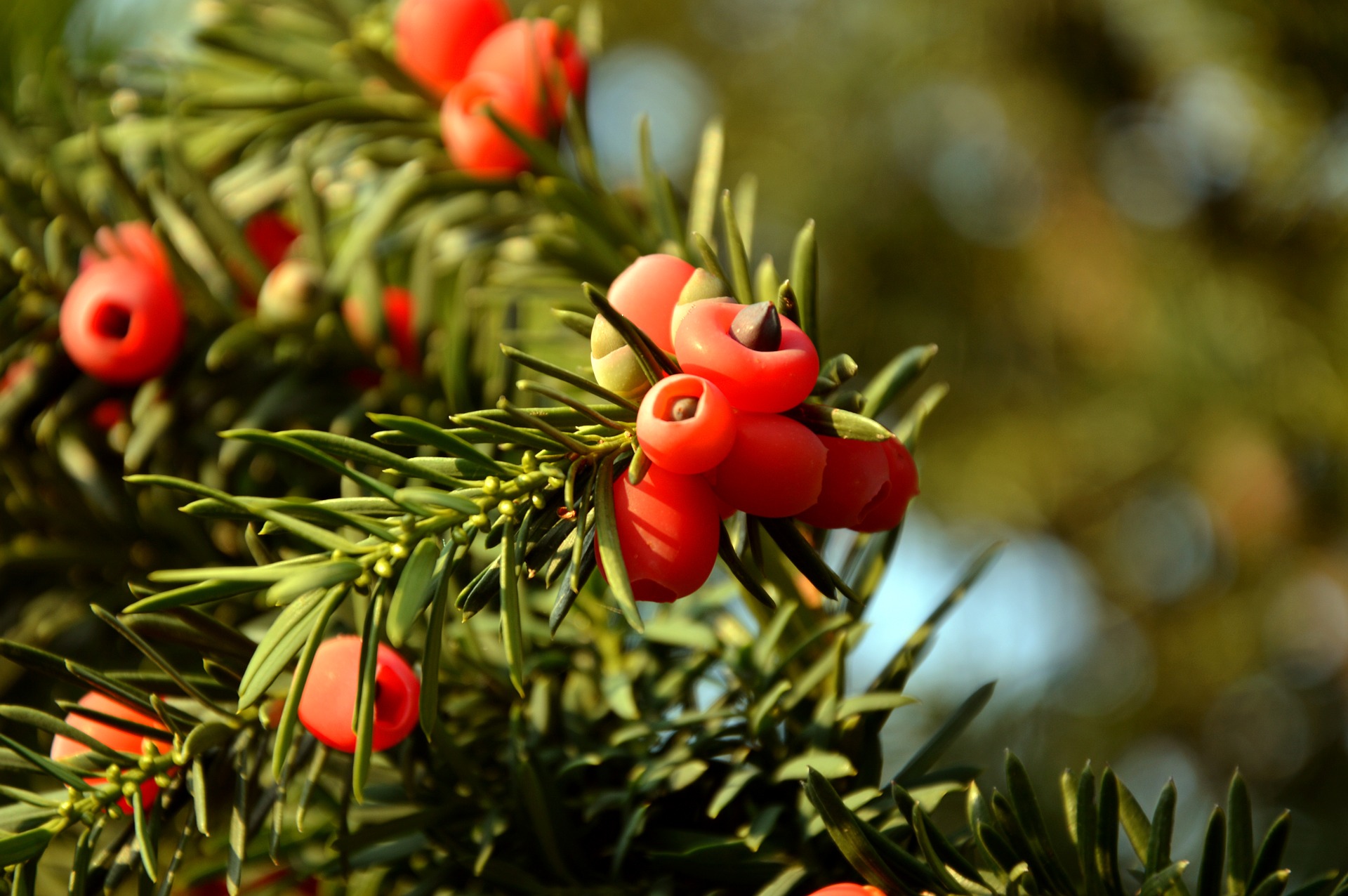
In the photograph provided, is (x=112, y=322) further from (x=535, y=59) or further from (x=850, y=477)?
(x=850, y=477)

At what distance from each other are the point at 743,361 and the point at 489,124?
318 mm

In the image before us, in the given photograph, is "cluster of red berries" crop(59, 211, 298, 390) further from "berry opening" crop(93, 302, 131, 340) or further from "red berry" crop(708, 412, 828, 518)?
"red berry" crop(708, 412, 828, 518)

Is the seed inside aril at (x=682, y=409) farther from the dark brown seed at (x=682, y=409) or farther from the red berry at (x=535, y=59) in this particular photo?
the red berry at (x=535, y=59)

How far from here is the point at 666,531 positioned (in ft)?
0.97

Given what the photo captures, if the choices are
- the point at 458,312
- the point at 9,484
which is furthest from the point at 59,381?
the point at 458,312

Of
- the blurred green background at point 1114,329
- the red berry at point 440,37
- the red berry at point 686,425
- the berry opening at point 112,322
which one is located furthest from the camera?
the blurred green background at point 1114,329

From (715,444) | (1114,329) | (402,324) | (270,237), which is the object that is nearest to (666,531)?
(715,444)

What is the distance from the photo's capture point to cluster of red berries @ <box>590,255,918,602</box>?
0.29 meters

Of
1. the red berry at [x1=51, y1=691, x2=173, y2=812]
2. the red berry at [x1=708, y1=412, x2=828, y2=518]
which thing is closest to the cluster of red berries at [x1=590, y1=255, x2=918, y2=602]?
the red berry at [x1=708, y1=412, x2=828, y2=518]

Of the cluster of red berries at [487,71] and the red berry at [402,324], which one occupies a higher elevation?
the cluster of red berries at [487,71]

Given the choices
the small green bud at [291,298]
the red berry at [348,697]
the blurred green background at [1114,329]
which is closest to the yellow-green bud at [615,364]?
the red berry at [348,697]

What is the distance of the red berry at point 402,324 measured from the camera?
0.54 m

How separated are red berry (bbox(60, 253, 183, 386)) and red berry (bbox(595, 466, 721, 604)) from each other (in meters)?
0.29

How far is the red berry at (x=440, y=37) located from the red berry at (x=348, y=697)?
14.4 inches
